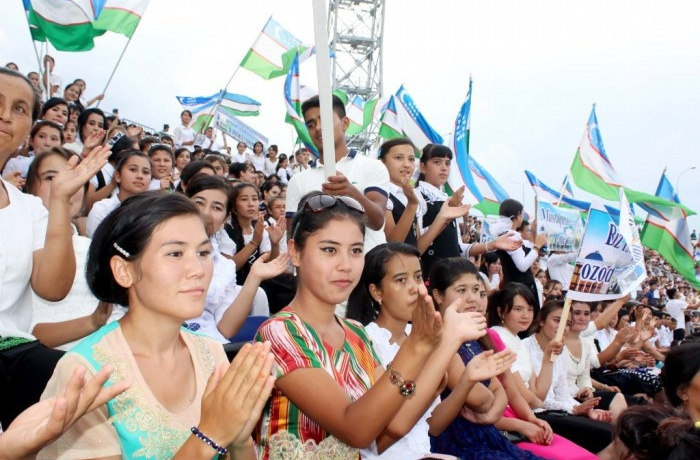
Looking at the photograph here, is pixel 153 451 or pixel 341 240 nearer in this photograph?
pixel 153 451

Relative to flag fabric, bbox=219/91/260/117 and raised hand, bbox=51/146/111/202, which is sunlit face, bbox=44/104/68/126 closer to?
raised hand, bbox=51/146/111/202

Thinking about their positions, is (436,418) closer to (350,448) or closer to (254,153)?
(350,448)

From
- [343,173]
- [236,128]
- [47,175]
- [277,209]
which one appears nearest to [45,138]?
[47,175]

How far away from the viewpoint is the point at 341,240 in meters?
2.46

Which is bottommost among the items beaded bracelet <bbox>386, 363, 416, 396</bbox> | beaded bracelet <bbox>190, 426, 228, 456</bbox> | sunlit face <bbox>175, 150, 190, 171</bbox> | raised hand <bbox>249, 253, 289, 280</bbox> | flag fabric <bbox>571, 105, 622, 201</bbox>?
beaded bracelet <bbox>190, 426, 228, 456</bbox>

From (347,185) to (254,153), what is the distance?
1187cm

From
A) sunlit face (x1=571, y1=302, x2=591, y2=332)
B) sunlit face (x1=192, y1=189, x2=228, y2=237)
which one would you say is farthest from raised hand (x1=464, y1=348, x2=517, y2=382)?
sunlit face (x1=571, y1=302, x2=591, y2=332)

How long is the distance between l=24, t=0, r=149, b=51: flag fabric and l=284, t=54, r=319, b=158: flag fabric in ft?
6.57

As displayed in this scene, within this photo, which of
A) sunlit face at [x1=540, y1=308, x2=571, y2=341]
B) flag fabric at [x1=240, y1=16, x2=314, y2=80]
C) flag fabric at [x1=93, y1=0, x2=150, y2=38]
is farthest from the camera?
flag fabric at [x1=240, y1=16, x2=314, y2=80]

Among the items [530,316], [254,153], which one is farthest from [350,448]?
[254,153]

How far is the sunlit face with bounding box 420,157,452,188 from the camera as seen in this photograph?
5340mm

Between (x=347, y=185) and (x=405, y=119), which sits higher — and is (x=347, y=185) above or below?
below

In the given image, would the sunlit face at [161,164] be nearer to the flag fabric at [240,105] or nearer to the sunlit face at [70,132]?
the sunlit face at [70,132]

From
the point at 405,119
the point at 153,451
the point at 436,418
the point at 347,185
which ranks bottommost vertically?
the point at 436,418
